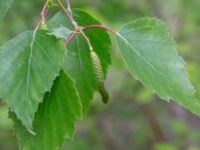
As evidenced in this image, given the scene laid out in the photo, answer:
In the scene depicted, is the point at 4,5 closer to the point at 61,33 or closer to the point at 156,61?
the point at 61,33

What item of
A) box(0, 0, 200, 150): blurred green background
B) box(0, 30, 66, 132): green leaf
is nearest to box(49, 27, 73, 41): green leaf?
box(0, 30, 66, 132): green leaf

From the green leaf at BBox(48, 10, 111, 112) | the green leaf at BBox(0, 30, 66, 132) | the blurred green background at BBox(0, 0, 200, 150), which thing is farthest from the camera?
the blurred green background at BBox(0, 0, 200, 150)

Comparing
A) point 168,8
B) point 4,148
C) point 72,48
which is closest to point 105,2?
point 168,8

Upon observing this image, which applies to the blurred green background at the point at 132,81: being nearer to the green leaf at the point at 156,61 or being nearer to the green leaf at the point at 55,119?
the green leaf at the point at 156,61

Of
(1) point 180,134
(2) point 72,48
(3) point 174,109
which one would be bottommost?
(2) point 72,48

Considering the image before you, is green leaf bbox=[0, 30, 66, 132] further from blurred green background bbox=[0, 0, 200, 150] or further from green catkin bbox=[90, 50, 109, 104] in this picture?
blurred green background bbox=[0, 0, 200, 150]

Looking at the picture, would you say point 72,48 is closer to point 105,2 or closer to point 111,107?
point 105,2
